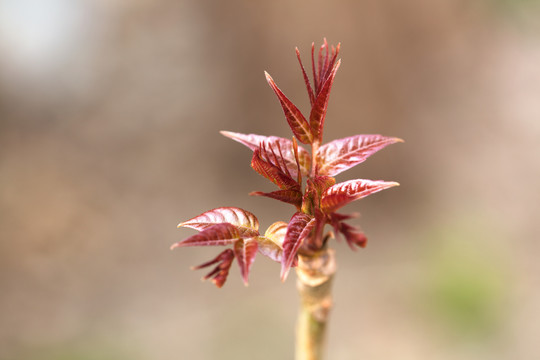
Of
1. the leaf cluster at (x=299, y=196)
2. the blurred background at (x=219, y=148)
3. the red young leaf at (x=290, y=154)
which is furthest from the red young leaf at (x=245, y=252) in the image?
the blurred background at (x=219, y=148)

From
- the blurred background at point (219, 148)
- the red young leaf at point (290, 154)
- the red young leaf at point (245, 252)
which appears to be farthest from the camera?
the blurred background at point (219, 148)

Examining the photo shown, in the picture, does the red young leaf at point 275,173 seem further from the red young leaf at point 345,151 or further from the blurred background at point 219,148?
the blurred background at point 219,148

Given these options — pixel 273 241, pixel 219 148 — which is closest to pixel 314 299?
pixel 273 241

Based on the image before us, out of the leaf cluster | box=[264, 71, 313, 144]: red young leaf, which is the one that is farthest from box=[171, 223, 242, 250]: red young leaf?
box=[264, 71, 313, 144]: red young leaf

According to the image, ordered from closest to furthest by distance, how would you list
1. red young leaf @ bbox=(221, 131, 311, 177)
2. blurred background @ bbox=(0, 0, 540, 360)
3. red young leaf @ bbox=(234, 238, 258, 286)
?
red young leaf @ bbox=(234, 238, 258, 286) < red young leaf @ bbox=(221, 131, 311, 177) < blurred background @ bbox=(0, 0, 540, 360)

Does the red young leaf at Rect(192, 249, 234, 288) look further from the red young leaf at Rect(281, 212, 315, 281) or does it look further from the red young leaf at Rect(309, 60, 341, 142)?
the red young leaf at Rect(309, 60, 341, 142)

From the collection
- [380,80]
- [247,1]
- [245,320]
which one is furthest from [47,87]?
[380,80]

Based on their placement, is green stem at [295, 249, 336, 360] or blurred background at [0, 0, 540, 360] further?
blurred background at [0, 0, 540, 360]

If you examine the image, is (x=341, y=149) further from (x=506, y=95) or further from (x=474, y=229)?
(x=506, y=95)
